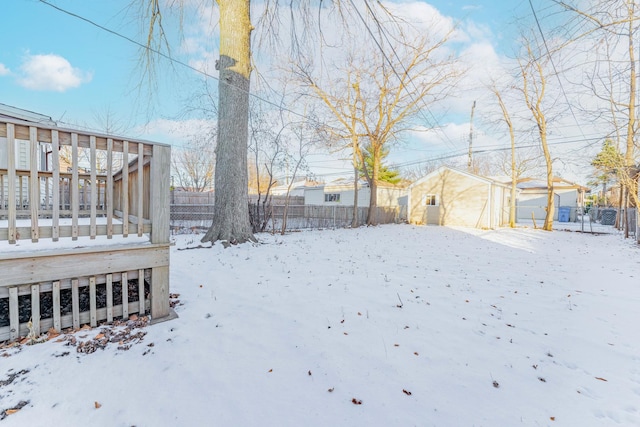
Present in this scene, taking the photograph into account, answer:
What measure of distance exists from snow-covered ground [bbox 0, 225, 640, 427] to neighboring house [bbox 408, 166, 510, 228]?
11485mm

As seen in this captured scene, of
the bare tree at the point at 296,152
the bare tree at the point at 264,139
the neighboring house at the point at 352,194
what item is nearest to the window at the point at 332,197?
the neighboring house at the point at 352,194

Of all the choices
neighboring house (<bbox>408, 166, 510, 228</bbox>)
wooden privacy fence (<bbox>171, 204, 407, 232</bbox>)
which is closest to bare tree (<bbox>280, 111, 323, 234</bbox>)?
wooden privacy fence (<bbox>171, 204, 407, 232</bbox>)

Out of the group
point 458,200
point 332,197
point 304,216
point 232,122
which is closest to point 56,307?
point 232,122

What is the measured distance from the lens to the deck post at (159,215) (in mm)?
2525

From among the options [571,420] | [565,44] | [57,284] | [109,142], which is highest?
[565,44]

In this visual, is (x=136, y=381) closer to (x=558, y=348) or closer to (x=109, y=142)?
(x=109, y=142)

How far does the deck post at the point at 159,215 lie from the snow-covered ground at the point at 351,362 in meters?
0.23

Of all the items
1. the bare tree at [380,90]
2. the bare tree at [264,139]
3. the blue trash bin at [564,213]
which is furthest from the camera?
the blue trash bin at [564,213]

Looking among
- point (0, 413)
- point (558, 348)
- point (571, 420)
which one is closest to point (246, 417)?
point (0, 413)

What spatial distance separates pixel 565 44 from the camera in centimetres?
396

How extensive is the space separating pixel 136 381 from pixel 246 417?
81 centimetres

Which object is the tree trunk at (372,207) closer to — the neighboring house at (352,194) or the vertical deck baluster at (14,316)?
the neighboring house at (352,194)

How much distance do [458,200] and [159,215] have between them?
51.2ft

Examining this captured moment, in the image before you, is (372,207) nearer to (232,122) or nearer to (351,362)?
(232,122)
